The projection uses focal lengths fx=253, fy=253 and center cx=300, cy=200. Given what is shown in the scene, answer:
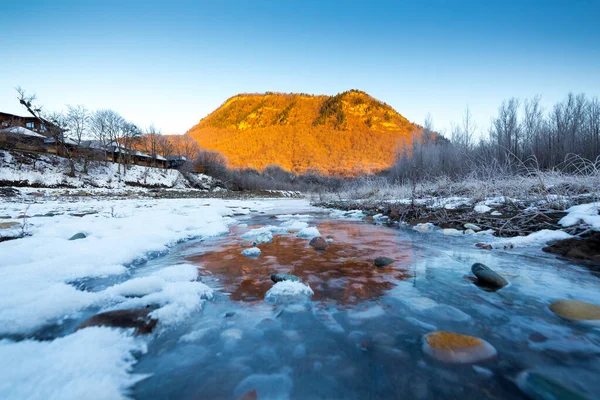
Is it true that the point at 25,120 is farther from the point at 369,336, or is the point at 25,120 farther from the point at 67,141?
the point at 369,336

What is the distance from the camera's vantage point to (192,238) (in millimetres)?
3814

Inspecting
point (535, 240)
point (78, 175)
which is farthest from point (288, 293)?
point (78, 175)

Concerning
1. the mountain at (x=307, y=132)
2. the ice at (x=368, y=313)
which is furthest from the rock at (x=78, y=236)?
the mountain at (x=307, y=132)

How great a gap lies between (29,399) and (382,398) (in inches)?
42.6

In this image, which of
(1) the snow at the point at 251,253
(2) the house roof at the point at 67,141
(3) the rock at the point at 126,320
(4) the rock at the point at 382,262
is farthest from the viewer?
(2) the house roof at the point at 67,141

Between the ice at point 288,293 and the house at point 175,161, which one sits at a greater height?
the house at point 175,161

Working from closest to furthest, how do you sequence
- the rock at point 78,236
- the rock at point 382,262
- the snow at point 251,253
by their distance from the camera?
the rock at point 382,262, the snow at point 251,253, the rock at point 78,236

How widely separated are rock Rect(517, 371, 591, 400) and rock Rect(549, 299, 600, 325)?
0.73 metres

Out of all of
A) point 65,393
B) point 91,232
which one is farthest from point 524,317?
point 91,232

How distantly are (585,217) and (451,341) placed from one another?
3.33 meters

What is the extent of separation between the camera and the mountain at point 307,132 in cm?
6556

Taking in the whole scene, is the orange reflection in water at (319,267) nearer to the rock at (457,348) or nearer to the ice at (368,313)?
the ice at (368,313)

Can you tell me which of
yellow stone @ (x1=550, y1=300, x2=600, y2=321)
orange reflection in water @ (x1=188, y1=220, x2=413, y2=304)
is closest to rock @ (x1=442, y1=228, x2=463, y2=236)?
orange reflection in water @ (x1=188, y1=220, x2=413, y2=304)

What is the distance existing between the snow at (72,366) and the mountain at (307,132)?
5377 cm
